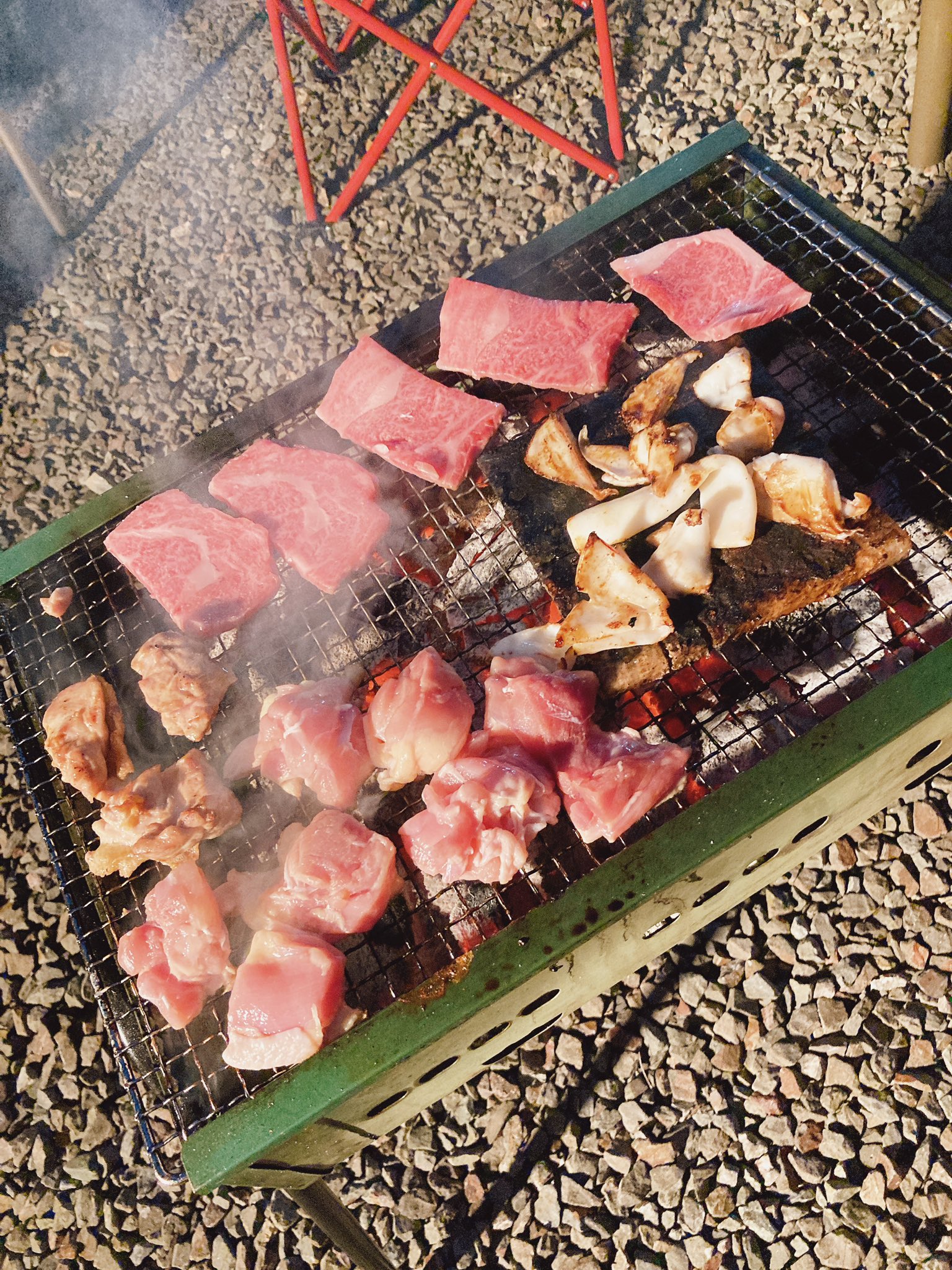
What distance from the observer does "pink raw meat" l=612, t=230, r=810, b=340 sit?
11.4 ft

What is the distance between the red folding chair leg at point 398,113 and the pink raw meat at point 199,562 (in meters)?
3.41

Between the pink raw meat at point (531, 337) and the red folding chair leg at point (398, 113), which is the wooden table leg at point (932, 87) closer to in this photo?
the red folding chair leg at point (398, 113)

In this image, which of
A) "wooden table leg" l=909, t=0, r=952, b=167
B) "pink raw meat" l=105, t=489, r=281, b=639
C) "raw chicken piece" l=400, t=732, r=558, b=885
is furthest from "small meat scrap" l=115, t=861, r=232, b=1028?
"wooden table leg" l=909, t=0, r=952, b=167

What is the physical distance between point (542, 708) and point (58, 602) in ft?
6.78

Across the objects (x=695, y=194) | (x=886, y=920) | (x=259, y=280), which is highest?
(x=259, y=280)

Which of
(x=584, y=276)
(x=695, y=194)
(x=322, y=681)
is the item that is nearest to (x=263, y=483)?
(x=322, y=681)

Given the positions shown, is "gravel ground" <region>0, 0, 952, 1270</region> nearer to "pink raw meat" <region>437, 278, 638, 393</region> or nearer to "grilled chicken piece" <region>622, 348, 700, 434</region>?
"grilled chicken piece" <region>622, 348, 700, 434</region>

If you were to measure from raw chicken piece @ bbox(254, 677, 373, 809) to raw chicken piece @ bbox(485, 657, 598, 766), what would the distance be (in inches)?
19.1

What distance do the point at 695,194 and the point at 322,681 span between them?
278cm

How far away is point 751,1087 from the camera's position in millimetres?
3484

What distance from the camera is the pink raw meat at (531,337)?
3.58 meters

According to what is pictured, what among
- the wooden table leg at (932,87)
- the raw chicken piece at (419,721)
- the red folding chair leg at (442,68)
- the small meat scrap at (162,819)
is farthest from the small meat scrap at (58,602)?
the wooden table leg at (932,87)

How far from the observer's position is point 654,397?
11.2 ft

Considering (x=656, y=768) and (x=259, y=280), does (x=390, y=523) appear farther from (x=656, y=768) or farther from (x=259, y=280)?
(x=259, y=280)
